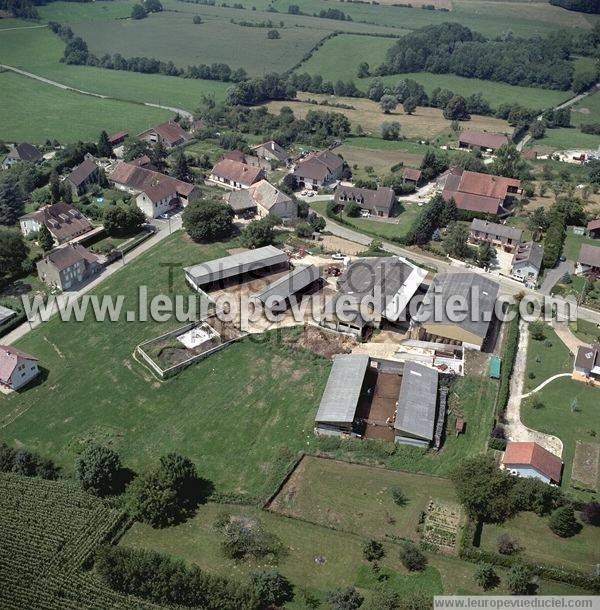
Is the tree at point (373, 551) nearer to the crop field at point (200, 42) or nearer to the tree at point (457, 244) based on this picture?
the tree at point (457, 244)

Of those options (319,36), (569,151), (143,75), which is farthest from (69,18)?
(569,151)

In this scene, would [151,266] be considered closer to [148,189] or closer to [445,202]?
[148,189]

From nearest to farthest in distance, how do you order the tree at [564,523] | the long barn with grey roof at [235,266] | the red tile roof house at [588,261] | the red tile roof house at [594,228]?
the tree at [564,523], the long barn with grey roof at [235,266], the red tile roof house at [588,261], the red tile roof house at [594,228]

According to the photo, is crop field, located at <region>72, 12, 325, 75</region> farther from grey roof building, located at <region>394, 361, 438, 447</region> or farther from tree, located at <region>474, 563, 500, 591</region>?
tree, located at <region>474, 563, 500, 591</region>

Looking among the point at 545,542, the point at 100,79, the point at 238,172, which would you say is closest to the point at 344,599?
the point at 545,542

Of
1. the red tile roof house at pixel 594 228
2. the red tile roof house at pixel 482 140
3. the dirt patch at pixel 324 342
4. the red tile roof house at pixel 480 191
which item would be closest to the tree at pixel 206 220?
the dirt patch at pixel 324 342

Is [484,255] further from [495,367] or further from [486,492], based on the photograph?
[486,492]
